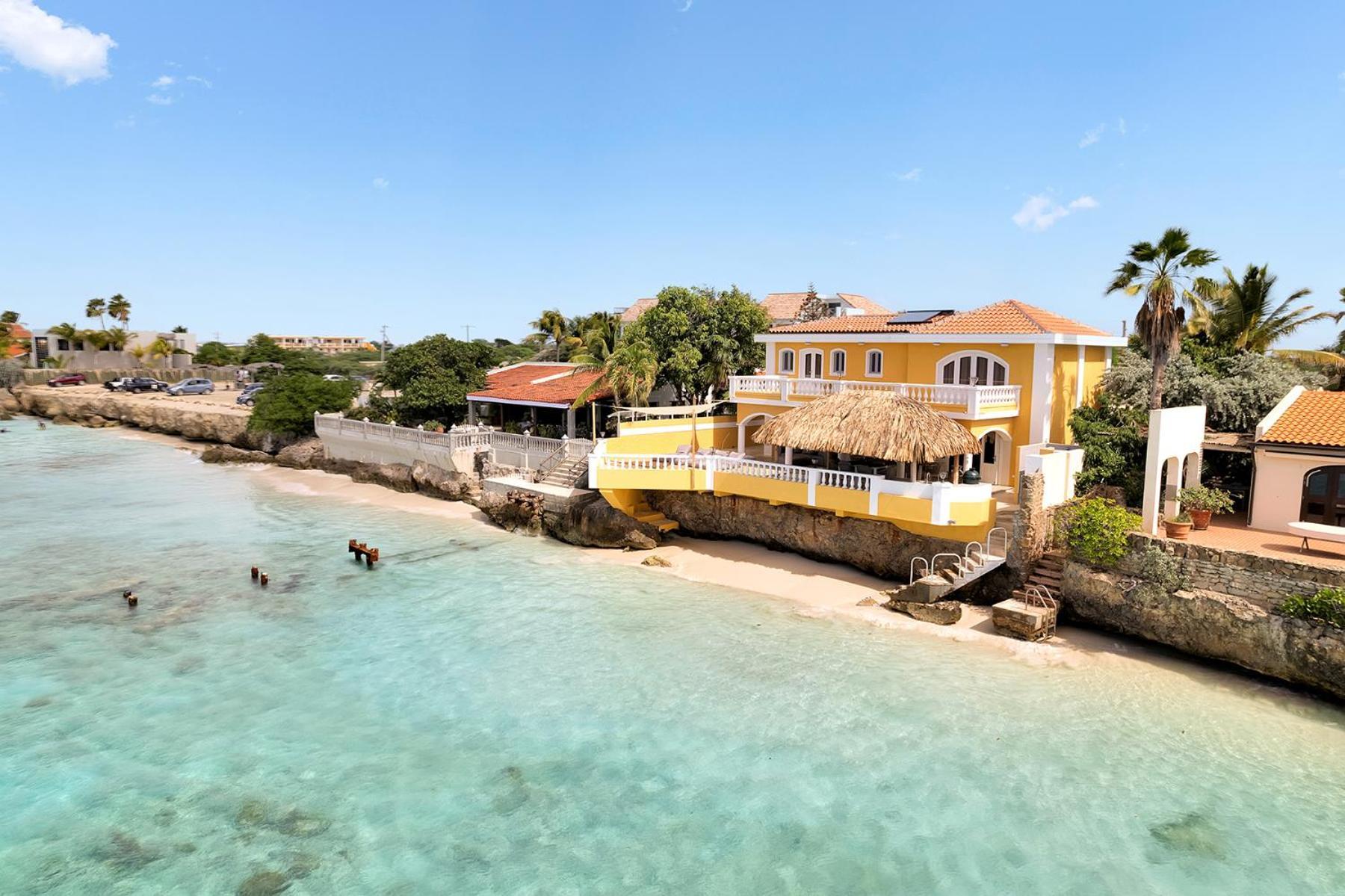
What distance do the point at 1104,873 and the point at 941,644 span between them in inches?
289

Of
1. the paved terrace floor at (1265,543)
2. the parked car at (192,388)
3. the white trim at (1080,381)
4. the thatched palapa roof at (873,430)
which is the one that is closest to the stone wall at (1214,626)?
the paved terrace floor at (1265,543)

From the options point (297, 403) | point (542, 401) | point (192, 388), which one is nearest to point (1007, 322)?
point (542, 401)

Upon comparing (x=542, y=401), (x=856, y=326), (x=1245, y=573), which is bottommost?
(x=1245, y=573)

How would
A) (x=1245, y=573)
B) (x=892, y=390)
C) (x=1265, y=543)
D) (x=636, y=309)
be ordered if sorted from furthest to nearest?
(x=636, y=309) < (x=892, y=390) < (x=1265, y=543) < (x=1245, y=573)

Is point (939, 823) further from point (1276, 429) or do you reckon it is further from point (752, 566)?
point (1276, 429)

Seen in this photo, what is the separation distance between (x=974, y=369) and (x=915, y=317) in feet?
12.3

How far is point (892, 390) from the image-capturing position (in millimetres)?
24531

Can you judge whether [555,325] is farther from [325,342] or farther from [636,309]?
[325,342]

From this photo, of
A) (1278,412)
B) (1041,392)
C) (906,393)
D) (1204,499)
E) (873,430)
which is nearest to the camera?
(1204,499)

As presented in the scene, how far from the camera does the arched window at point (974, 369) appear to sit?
25.0 m

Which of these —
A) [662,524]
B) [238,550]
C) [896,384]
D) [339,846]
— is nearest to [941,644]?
[896,384]

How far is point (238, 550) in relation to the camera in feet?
89.5

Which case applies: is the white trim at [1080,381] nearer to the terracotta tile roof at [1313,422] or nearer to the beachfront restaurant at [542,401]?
the terracotta tile roof at [1313,422]

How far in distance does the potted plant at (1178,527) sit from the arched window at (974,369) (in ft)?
24.4
